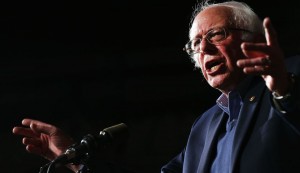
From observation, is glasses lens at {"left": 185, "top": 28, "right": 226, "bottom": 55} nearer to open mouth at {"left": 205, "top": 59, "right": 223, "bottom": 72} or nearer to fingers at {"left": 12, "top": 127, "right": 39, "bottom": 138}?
open mouth at {"left": 205, "top": 59, "right": 223, "bottom": 72}

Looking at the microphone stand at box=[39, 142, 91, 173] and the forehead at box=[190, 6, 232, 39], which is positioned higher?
the forehead at box=[190, 6, 232, 39]

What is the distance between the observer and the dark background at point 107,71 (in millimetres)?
4004

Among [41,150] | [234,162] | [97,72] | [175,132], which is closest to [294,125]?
[234,162]

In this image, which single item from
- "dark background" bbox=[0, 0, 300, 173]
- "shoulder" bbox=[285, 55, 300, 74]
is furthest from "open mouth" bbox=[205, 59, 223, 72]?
"dark background" bbox=[0, 0, 300, 173]

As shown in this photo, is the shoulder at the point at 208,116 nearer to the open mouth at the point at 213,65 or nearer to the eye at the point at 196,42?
the open mouth at the point at 213,65

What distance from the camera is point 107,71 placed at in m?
4.43

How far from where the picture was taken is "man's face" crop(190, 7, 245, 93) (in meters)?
2.08

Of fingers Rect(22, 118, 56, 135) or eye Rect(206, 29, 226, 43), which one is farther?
eye Rect(206, 29, 226, 43)

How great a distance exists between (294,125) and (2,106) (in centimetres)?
349

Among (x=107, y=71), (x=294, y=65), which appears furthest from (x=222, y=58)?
(x=107, y=71)

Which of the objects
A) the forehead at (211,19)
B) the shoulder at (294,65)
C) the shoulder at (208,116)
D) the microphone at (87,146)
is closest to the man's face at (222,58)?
the forehead at (211,19)

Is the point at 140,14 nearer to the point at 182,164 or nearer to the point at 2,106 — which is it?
the point at 2,106

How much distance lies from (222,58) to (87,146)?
798 millimetres

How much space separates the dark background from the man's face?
1.80m
